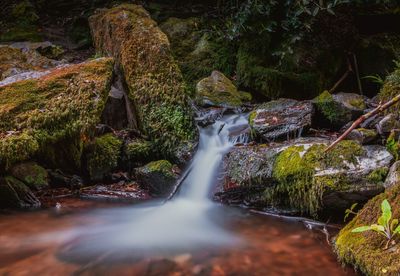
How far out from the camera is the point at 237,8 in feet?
24.1

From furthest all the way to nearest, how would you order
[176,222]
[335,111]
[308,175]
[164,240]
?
[335,111], [176,222], [308,175], [164,240]

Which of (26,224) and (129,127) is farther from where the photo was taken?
(129,127)

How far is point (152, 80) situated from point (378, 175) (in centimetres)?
309

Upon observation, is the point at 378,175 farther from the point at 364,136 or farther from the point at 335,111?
the point at 335,111

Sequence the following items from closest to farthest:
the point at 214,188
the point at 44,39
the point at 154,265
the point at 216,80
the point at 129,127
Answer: the point at 154,265
the point at 214,188
the point at 129,127
the point at 216,80
the point at 44,39

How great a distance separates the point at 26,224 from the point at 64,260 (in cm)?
86

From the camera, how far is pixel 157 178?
4238mm

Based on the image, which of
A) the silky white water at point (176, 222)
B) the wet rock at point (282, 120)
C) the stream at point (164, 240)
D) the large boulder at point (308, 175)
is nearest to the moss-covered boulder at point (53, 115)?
the stream at point (164, 240)

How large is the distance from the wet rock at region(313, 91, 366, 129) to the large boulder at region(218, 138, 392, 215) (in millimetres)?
948

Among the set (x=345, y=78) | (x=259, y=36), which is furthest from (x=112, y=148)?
(x=345, y=78)

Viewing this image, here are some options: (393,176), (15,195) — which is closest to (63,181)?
(15,195)

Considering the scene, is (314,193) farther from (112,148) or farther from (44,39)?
(44,39)

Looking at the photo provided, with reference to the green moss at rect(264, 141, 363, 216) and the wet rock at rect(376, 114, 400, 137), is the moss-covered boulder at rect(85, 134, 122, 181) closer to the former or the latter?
the green moss at rect(264, 141, 363, 216)

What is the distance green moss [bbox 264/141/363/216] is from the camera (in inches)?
133
